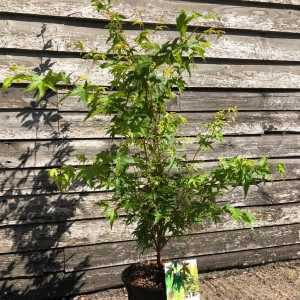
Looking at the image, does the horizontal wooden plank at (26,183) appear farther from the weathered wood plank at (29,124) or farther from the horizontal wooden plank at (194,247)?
the horizontal wooden plank at (194,247)

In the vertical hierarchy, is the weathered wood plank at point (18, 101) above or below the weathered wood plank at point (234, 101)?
above

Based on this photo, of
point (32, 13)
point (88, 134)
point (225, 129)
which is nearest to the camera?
point (32, 13)

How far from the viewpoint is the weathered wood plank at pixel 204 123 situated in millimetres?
3854

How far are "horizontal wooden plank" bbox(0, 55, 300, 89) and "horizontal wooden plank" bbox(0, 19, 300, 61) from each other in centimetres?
9

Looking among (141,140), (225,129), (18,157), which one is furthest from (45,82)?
(225,129)

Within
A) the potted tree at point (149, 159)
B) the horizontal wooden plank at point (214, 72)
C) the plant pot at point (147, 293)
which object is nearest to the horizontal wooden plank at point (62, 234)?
the potted tree at point (149, 159)

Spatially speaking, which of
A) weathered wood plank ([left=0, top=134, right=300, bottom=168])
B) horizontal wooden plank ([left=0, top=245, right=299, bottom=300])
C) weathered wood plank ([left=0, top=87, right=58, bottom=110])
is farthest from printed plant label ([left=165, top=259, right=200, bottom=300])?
weathered wood plank ([left=0, top=87, right=58, bottom=110])

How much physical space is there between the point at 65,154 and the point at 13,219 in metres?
0.68

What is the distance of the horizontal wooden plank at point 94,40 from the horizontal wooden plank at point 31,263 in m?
1.71

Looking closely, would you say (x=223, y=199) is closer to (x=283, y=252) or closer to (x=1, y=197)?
(x=283, y=252)

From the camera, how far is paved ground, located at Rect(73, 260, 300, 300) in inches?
161

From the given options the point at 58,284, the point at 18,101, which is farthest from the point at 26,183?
the point at 58,284

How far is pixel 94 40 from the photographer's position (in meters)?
3.86

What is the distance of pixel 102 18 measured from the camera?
12.6 ft
